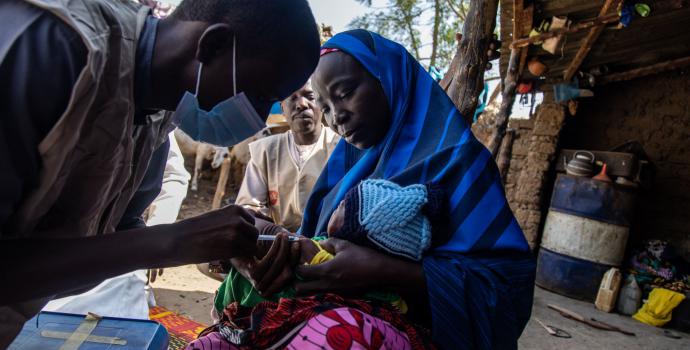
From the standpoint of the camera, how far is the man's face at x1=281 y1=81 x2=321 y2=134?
10.5 ft

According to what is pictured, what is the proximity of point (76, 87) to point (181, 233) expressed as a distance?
39cm

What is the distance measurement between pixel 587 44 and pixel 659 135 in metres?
2.01

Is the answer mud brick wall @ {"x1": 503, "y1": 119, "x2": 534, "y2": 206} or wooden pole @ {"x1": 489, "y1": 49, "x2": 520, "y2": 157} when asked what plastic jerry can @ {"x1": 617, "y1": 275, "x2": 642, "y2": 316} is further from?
wooden pole @ {"x1": 489, "y1": 49, "x2": 520, "y2": 157}

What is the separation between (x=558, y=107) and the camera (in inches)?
249

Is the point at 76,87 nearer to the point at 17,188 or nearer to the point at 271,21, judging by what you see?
the point at 17,188

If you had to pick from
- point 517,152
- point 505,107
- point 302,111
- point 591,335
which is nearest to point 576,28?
point 505,107

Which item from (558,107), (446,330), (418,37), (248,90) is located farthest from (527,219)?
(418,37)

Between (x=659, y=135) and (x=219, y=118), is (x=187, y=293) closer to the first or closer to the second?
(x=219, y=118)

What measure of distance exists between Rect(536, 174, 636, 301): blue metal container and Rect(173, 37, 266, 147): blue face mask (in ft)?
18.0

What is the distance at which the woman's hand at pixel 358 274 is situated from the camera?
124 cm

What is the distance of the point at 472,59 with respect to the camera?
328 cm

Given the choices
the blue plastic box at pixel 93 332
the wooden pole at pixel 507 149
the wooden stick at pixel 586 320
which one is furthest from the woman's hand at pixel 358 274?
the wooden pole at pixel 507 149

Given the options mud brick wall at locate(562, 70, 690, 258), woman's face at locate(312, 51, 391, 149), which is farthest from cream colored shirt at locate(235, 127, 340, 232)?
mud brick wall at locate(562, 70, 690, 258)

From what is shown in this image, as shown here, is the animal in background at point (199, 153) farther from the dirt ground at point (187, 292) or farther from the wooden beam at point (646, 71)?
the wooden beam at point (646, 71)
